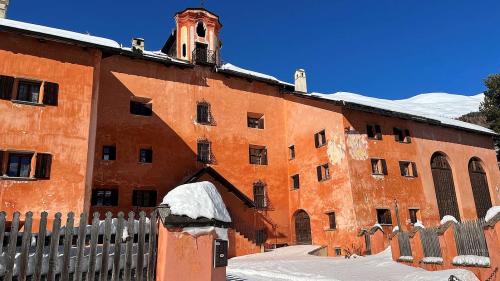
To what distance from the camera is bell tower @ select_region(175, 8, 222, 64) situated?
30938mm

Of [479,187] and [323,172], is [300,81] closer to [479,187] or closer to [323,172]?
[323,172]

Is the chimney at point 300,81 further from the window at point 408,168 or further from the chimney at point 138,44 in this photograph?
the chimney at point 138,44

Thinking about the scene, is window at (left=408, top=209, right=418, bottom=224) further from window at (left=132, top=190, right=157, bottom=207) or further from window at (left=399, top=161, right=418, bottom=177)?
window at (left=132, top=190, right=157, bottom=207)

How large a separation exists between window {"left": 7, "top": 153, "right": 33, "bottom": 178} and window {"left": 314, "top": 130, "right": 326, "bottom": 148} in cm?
1793

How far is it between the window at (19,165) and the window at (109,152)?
724 cm

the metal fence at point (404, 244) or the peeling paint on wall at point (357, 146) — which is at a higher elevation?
the peeling paint on wall at point (357, 146)

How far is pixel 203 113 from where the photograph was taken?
27766 mm

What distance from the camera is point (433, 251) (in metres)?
14.6

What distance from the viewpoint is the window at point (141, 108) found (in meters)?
25.6

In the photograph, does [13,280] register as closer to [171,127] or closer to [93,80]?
[93,80]

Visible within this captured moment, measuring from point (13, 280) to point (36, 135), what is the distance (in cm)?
1301

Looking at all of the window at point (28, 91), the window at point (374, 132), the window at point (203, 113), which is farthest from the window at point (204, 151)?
the window at point (28, 91)

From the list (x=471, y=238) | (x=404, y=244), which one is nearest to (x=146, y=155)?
(x=404, y=244)

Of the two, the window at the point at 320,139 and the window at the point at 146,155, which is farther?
the window at the point at 320,139
